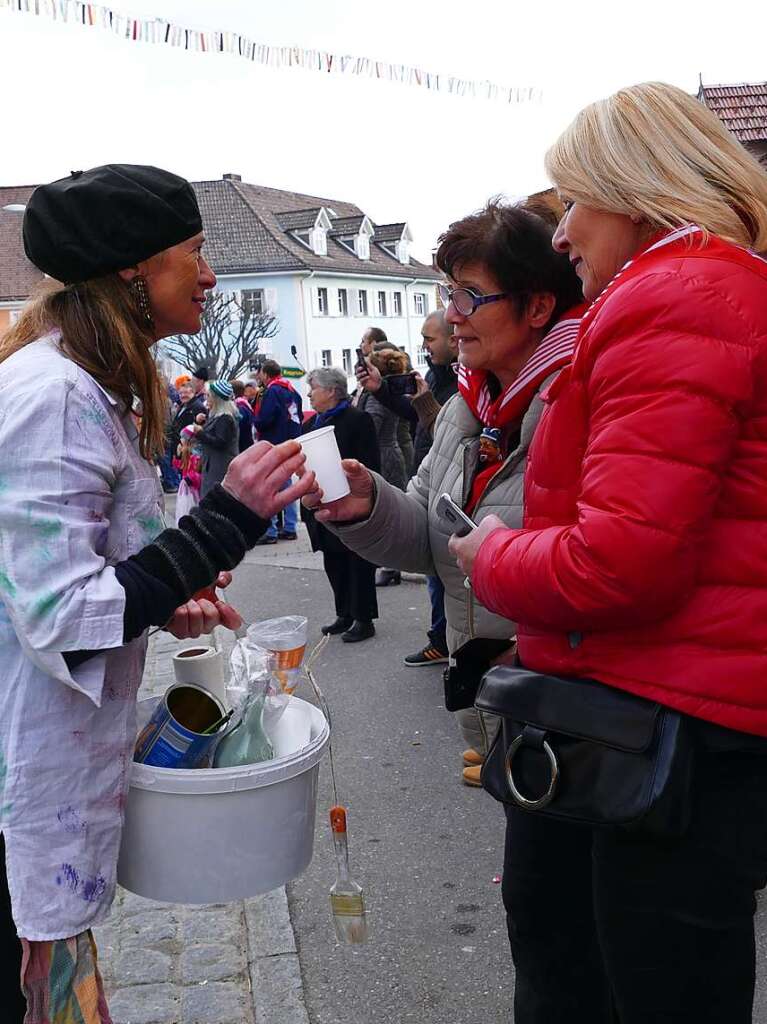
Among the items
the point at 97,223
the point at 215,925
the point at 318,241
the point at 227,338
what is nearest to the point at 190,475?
the point at 215,925

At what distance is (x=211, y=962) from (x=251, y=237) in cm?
4319

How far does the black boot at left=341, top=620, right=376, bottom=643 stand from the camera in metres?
7.11

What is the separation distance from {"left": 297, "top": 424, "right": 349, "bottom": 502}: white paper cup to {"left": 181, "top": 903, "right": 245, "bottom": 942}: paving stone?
182cm

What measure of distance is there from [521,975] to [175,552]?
4.02 ft

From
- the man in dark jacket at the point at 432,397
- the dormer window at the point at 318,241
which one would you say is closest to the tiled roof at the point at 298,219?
the dormer window at the point at 318,241

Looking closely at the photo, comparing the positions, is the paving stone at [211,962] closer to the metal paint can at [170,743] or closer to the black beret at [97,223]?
the metal paint can at [170,743]

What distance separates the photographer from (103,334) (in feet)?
5.72

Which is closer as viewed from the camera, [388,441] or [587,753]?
[587,753]

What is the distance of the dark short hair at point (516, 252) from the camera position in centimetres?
236

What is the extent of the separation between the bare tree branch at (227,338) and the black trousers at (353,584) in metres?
30.6

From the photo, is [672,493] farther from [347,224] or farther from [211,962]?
[347,224]

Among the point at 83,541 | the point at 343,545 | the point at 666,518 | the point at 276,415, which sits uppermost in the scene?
the point at 666,518

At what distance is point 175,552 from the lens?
5.49 ft

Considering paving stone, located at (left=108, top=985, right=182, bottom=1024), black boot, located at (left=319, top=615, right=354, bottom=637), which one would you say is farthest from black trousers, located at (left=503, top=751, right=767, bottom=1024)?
black boot, located at (left=319, top=615, right=354, bottom=637)
